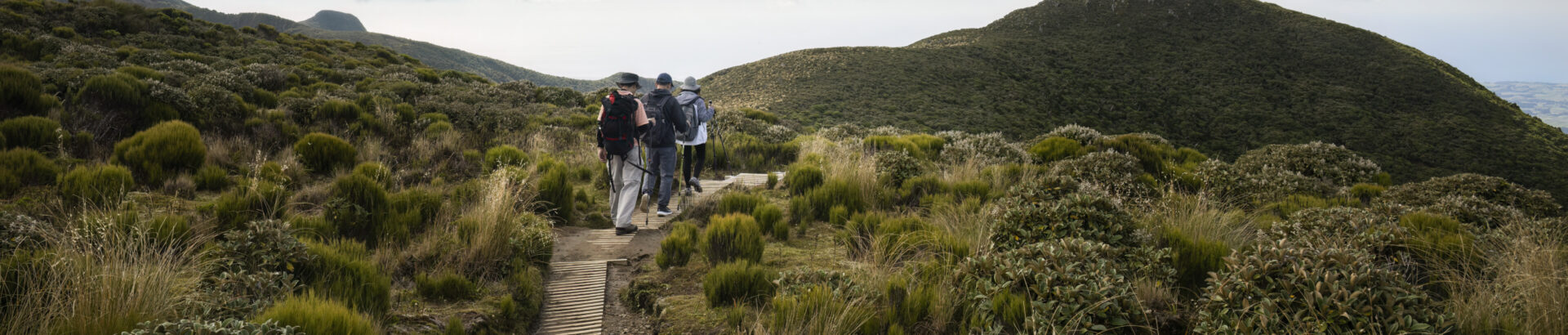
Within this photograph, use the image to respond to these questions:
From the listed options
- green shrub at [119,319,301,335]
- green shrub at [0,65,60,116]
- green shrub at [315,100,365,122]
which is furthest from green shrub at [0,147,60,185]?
green shrub at [315,100,365,122]

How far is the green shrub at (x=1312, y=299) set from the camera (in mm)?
2658

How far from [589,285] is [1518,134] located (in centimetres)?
5869

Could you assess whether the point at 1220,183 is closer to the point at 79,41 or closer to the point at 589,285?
the point at 589,285

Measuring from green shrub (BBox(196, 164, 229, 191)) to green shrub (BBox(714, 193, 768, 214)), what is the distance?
528 cm

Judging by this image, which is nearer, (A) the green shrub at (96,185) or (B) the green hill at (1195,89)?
(A) the green shrub at (96,185)


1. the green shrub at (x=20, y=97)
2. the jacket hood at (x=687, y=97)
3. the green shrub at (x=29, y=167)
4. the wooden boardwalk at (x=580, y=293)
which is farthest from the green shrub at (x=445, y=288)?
the green shrub at (x=20, y=97)

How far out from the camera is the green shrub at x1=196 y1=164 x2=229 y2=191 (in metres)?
6.35

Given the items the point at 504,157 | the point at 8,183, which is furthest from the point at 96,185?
the point at 504,157

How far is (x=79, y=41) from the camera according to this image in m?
18.6

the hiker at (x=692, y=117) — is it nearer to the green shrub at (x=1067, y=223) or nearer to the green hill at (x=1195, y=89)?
the green shrub at (x=1067, y=223)

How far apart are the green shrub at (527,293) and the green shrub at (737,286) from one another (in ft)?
3.85

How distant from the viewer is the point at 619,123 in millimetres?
6289

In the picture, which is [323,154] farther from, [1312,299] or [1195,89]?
[1195,89]

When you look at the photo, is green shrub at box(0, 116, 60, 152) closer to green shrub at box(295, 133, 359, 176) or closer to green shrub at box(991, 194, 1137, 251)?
green shrub at box(295, 133, 359, 176)
